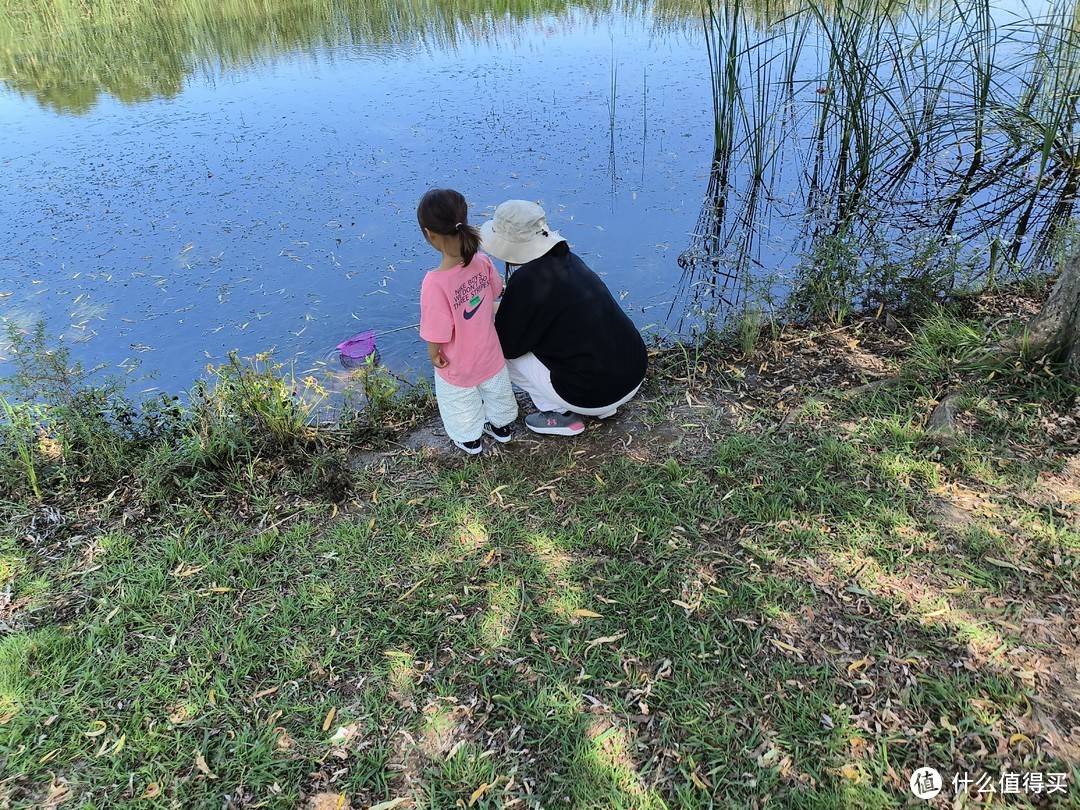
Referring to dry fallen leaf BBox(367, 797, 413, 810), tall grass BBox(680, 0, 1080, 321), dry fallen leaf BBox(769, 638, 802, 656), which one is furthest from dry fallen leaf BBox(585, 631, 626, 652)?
tall grass BBox(680, 0, 1080, 321)

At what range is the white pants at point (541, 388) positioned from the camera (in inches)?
112

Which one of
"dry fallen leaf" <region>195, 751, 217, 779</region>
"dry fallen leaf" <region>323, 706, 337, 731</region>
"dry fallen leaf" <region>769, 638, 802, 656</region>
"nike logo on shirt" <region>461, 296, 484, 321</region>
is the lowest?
"dry fallen leaf" <region>323, 706, 337, 731</region>

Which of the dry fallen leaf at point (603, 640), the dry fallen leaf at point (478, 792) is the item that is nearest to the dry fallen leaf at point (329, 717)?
the dry fallen leaf at point (478, 792)

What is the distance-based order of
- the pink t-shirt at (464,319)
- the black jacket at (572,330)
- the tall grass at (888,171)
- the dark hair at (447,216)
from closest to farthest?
the dark hair at (447,216) < the pink t-shirt at (464,319) < the black jacket at (572,330) < the tall grass at (888,171)

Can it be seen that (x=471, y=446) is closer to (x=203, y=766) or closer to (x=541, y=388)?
(x=541, y=388)

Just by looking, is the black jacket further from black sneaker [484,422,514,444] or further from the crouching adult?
black sneaker [484,422,514,444]

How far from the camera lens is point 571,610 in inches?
82.8

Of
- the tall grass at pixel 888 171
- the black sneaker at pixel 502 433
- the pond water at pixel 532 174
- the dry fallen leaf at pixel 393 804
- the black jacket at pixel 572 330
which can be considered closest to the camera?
the dry fallen leaf at pixel 393 804

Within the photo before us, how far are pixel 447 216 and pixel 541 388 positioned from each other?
0.81m

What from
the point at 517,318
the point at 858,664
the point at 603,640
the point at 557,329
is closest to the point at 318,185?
the point at 517,318

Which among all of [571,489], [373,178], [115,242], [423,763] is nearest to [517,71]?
[373,178]

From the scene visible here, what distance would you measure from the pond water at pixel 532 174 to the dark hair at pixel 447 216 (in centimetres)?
142

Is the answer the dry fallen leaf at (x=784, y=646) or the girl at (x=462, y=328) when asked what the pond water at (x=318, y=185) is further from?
the dry fallen leaf at (x=784, y=646)

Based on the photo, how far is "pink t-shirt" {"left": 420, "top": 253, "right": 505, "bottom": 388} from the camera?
98.3 inches
